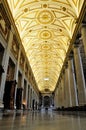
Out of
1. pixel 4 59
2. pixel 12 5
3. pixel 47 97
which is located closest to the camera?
pixel 4 59

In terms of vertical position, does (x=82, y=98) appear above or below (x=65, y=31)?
below

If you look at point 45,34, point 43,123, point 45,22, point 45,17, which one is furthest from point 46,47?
point 43,123

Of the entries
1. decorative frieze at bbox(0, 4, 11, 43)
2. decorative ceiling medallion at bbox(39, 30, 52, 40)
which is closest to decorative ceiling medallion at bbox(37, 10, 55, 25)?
decorative ceiling medallion at bbox(39, 30, 52, 40)

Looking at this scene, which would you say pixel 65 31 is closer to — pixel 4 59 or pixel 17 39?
pixel 17 39

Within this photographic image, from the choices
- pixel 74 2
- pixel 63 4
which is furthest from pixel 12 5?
pixel 74 2

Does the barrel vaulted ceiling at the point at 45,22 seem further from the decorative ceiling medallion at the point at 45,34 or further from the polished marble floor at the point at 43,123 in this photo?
the polished marble floor at the point at 43,123

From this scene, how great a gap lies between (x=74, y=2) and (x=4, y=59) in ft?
23.1

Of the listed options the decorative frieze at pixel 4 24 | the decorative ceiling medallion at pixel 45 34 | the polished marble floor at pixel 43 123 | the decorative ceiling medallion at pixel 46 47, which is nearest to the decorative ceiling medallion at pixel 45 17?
the decorative ceiling medallion at pixel 45 34

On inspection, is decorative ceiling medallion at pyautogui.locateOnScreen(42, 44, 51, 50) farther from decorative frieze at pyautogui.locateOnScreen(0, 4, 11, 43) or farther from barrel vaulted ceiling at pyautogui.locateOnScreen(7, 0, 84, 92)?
decorative frieze at pyautogui.locateOnScreen(0, 4, 11, 43)

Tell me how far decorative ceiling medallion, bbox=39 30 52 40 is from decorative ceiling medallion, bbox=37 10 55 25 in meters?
1.84

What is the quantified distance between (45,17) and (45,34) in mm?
3157

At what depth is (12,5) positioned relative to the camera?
30.4ft

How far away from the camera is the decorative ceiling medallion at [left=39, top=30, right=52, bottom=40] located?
1439cm

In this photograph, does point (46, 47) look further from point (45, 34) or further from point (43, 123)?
point (43, 123)
